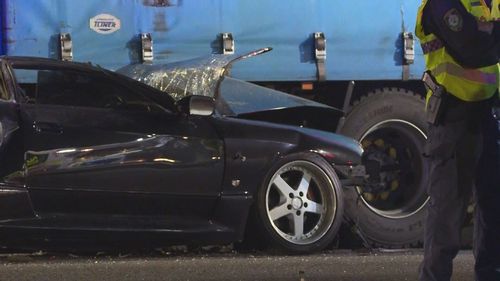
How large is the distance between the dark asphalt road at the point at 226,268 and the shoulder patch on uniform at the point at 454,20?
7.00 ft

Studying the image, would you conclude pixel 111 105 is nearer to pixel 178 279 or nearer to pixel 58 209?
pixel 58 209

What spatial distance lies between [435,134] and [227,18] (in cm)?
357

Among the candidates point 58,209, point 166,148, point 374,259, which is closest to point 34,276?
point 58,209

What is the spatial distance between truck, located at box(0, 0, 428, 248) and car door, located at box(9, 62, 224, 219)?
105 centimetres

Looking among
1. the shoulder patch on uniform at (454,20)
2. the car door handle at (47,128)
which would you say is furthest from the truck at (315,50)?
the shoulder patch on uniform at (454,20)

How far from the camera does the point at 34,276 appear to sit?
4.73 meters

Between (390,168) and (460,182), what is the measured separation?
3.93 meters

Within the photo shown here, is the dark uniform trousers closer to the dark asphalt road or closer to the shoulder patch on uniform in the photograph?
the shoulder patch on uniform

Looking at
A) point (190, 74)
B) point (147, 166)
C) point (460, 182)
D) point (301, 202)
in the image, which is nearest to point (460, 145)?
point (460, 182)

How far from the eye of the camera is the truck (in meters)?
6.46

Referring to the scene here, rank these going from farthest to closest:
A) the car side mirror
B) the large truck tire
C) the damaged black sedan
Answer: the large truck tire
the car side mirror
the damaged black sedan

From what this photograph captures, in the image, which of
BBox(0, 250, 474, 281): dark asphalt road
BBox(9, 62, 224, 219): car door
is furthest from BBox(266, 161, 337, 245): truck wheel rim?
BBox(9, 62, 224, 219): car door

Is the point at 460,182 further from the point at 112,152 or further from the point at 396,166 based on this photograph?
the point at 396,166

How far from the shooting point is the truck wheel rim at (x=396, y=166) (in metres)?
7.18
